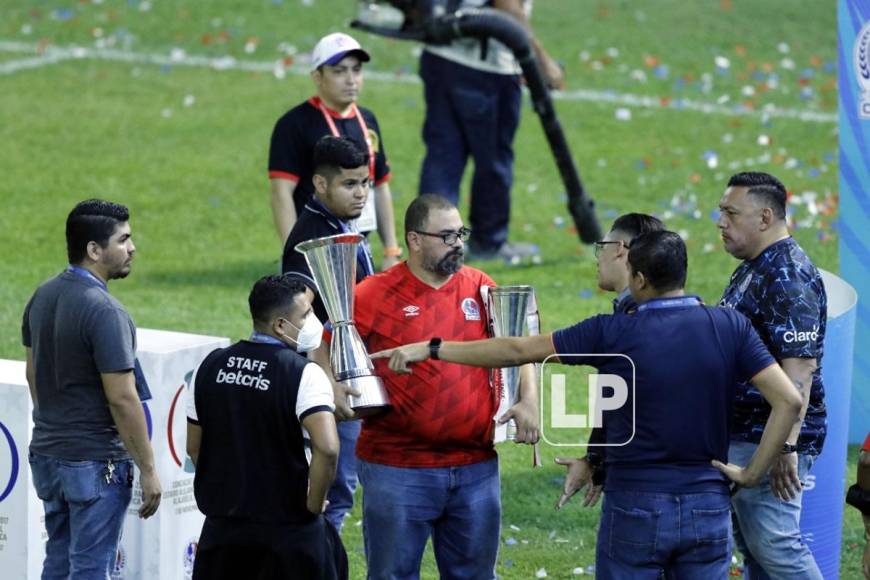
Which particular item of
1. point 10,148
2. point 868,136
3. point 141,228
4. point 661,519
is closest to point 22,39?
point 10,148

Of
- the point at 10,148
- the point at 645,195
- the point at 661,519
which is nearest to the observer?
the point at 661,519

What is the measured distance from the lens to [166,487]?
271 inches

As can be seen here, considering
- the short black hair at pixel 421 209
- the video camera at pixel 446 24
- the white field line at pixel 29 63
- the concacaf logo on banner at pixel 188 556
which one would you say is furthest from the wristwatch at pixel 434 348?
the white field line at pixel 29 63

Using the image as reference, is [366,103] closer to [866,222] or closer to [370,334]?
[866,222]

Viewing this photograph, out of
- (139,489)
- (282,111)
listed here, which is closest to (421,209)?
(139,489)

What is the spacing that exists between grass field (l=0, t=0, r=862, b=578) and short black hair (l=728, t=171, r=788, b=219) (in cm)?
303

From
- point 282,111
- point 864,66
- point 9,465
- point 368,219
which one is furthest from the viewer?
point 282,111

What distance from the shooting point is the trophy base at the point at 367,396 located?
5.74 meters

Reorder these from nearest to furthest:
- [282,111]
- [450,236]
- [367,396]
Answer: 1. [367,396]
2. [450,236]
3. [282,111]

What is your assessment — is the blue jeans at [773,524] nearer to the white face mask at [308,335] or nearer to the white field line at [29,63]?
the white face mask at [308,335]

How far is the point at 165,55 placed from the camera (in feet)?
62.5

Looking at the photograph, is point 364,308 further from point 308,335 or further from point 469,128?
point 469,128

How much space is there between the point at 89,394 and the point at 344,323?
1.00m

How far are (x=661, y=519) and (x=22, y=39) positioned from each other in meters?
15.8
